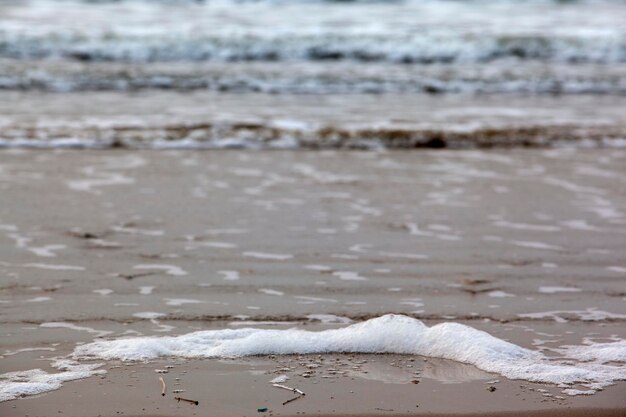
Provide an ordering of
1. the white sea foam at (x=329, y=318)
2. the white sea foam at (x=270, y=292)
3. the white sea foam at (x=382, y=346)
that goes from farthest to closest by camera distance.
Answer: the white sea foam at (x=270, y=292) < the white sea foam at (x=329, y=318) < the white sea foam at (x=382, y=346)

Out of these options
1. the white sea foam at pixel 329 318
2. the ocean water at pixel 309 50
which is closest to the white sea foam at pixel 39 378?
the white sea foam at pixel 329 318

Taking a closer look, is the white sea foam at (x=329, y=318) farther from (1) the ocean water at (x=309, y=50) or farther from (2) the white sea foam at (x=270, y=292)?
(1) the ocean water at (x=309, y=50)

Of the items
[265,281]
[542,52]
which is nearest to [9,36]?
[542,52]

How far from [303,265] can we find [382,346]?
3.76ft

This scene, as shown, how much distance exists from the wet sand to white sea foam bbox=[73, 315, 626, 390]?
0.08m

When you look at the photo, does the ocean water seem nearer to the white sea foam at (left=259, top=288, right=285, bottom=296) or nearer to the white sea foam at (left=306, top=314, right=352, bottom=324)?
the white sea foam at (left=259, top=288, right=285, bottom=296)

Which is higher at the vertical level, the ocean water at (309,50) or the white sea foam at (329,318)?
the ocean water at (309,50)

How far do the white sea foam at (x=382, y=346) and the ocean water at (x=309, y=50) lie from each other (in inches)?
325

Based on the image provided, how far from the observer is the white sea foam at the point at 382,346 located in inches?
119

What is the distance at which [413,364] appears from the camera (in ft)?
10.0

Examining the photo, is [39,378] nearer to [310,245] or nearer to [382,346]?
[382,346]

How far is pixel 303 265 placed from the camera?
426 cm

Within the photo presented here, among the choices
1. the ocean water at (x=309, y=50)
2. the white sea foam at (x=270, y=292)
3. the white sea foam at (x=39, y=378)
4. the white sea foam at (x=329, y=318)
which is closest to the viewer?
the white sea foam at (x=39, y=378)

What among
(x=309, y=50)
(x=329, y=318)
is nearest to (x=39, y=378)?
(x=329, y=318)
